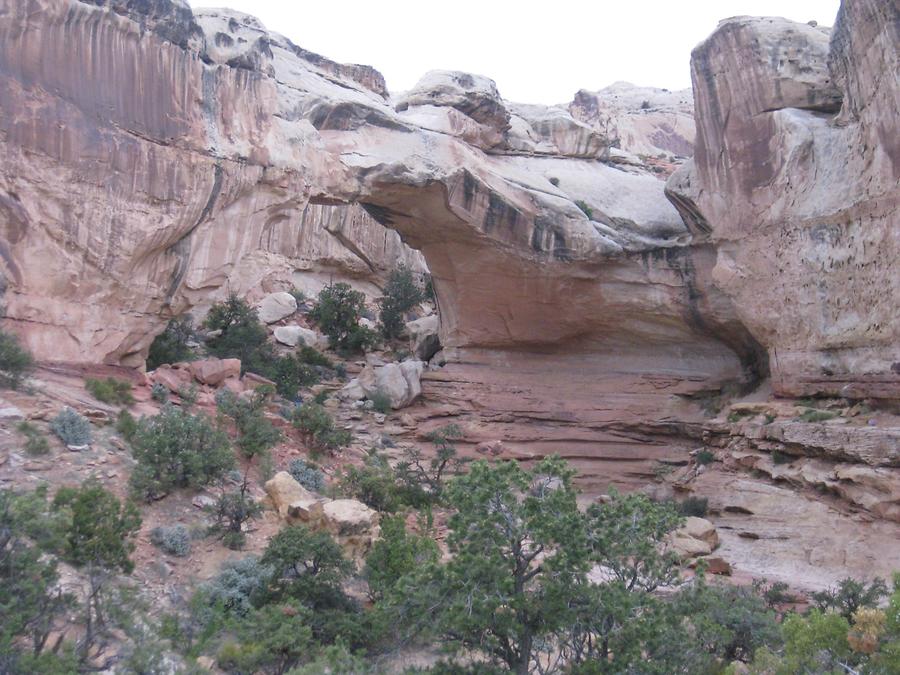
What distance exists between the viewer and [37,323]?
45.7 ft

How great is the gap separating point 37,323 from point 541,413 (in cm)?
1434

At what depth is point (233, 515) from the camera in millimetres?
11758

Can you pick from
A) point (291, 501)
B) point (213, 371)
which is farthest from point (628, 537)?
point (213, 371)

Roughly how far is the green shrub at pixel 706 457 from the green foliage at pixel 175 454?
A: 12.6m

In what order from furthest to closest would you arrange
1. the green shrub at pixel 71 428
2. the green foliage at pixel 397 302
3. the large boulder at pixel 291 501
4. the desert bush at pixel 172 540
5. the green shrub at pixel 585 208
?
the green foliage at pixel 397 302 → the green shrub at pixel 585 208 → the large boulder at pixel 291 501 → the green shrub at pixel 71 428 → the desert bush at pixel 172 540

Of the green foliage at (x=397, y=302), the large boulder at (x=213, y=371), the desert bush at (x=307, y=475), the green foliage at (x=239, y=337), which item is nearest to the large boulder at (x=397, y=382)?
the green foliage at (x=239, y=337)

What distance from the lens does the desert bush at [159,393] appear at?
1524cm

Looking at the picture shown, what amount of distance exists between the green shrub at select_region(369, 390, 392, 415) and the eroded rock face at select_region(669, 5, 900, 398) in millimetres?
10168

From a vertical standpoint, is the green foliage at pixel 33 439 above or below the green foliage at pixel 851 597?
above

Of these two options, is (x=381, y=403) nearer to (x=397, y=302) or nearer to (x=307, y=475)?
(x=307, y=475)

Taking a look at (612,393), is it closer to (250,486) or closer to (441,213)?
(441,213)

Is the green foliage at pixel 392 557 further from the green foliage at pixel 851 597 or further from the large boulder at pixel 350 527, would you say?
the green foliage at pixel 851 597

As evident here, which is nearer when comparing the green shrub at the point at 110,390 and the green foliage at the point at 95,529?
the green foliage at the point at 95,529

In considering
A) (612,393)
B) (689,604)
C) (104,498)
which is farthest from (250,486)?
(612,393)
